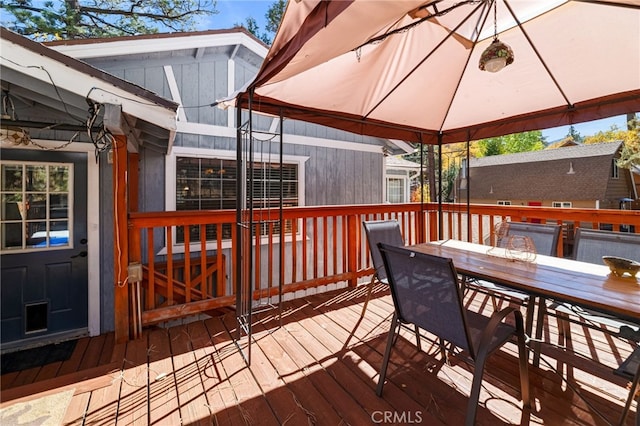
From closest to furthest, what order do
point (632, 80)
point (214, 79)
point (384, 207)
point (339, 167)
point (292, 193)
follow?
1. point (632, 80)
2. point (384, 207)
3. point (214, 79)
4. point (292, 193)
5. point (339, 167)

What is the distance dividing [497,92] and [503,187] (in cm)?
1763

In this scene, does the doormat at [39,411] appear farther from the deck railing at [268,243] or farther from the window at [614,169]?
the window at [614,169]

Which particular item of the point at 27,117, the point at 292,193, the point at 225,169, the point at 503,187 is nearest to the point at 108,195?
the point at 27,117

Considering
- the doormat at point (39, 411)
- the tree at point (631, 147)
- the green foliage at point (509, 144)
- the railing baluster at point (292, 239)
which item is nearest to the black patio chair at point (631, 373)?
the railing baluster at point (292, 239)

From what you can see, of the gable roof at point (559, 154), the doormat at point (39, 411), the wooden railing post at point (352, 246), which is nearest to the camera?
the doormat at point (39, 411)

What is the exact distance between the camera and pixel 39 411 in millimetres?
1824

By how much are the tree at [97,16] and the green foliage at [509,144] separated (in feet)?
71.7

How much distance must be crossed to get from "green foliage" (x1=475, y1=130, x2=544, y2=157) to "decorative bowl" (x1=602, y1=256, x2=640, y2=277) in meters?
24.2

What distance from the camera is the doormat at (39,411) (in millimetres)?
1739

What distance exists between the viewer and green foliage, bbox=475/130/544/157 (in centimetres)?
2311

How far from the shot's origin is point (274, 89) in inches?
100

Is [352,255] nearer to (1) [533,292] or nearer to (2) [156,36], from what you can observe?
(1) [533,292]

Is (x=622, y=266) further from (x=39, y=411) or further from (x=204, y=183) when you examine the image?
(x=204, y=183)

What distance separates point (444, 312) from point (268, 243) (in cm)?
249
